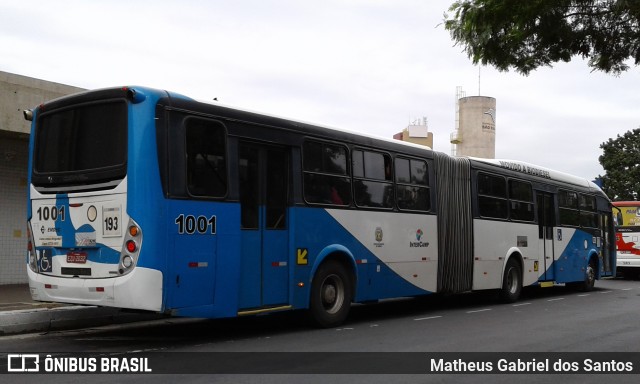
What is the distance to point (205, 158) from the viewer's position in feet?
30.0

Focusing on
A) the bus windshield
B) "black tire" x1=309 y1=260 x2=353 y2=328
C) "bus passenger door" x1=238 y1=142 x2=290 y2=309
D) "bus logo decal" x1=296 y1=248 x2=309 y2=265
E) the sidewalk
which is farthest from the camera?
"black tire" x1=309 y1=260 x2=353 y2=328

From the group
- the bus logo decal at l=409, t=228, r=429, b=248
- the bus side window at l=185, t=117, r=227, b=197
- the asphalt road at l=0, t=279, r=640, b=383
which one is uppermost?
the bus side window at l=185, t=117, r=227, b=197

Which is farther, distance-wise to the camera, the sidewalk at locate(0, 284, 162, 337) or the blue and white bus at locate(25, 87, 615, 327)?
the sidewalk at locate(0, 284, 162, 337)

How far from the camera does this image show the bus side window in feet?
29.4

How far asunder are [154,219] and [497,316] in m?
7.77

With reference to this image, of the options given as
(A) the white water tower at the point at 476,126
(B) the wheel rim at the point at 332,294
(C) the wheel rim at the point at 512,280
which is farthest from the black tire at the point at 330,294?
(A) the white water tower at the point at 476,126

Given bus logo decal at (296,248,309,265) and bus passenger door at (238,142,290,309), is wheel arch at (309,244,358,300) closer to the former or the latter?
bus logo decal at (296,248,309,265)

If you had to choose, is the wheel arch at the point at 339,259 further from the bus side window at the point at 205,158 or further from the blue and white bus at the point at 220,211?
the bus side window at the point at 205,158

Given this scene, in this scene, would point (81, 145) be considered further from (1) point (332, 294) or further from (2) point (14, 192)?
(2) point (14, 192)

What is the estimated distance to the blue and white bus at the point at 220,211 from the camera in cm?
853

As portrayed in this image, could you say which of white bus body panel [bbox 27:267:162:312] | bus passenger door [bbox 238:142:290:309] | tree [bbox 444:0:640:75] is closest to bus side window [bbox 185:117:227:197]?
bus passenger door [bbox 238:142:290:309]

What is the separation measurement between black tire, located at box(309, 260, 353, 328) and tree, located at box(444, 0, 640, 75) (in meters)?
4.34

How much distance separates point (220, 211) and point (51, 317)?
3313mm

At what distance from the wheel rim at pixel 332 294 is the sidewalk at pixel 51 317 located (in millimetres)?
2579
